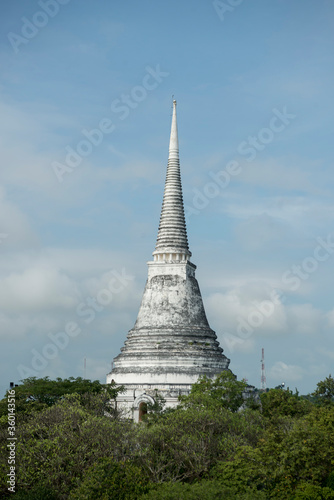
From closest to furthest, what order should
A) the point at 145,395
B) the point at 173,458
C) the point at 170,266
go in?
the point at 173,458 < the point at 145,395 < the point at 170,266

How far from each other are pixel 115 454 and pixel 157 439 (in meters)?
2.79

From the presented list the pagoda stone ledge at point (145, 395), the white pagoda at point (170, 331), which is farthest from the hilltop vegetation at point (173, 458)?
the white pagoda at point (170, 331)

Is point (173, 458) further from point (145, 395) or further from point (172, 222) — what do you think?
point (172, 222)

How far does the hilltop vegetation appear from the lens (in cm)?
3512

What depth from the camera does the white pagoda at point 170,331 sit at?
63.1 meters

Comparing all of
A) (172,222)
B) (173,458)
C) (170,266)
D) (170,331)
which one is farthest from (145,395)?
(173,458)

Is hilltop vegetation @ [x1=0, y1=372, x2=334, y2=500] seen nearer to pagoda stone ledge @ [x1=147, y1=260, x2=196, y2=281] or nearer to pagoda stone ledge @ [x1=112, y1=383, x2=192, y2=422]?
pagoda stone ledge @ [x1=112, y1=383, x2=192, y2=422]

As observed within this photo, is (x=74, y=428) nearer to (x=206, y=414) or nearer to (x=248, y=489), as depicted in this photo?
(x=206, y=414)

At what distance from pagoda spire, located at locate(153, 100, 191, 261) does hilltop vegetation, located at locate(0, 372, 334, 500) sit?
26.6 metres

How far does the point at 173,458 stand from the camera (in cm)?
3922

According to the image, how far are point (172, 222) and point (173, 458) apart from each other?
112 ft

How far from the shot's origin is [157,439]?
3972 cm

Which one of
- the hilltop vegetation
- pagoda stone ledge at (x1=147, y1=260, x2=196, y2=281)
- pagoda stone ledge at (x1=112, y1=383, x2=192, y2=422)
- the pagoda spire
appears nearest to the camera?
the hilltop vegetation

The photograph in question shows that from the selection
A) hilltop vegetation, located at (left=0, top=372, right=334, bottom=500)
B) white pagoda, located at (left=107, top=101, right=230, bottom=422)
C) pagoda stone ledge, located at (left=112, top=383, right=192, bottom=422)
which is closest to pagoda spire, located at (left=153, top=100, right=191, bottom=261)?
white pagoda, located at (left=107, top=101, right=230, bottom=422)
